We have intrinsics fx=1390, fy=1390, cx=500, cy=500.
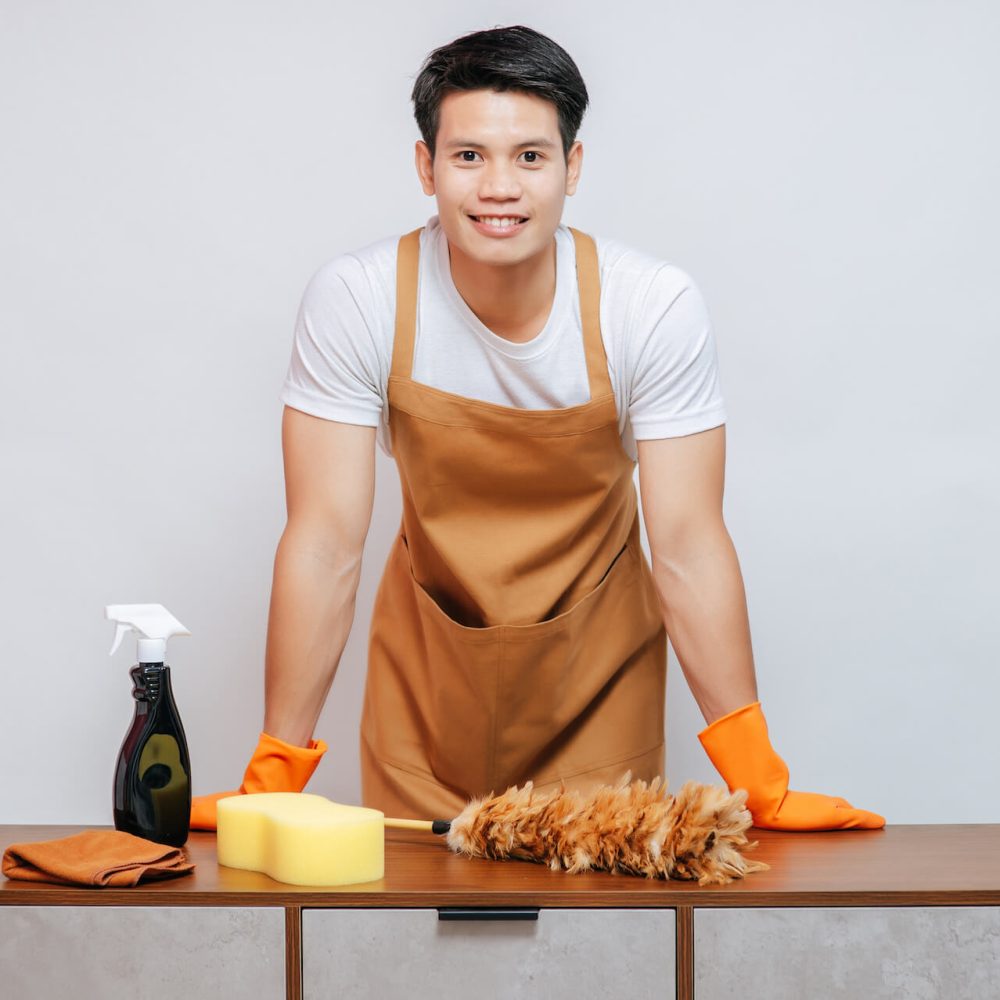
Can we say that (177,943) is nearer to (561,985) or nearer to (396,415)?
(561,985)

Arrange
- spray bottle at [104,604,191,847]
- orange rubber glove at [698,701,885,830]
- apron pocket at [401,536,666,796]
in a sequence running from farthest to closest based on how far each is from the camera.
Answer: apron pocket at [401,536,666,796] < orange rubber glove at [698,701,885,830] < spray bottle at [104,604,191,847]

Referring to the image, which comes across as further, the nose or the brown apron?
the brown apron

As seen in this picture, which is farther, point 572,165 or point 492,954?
point 572,165

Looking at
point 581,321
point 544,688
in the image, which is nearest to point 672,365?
point 581,321

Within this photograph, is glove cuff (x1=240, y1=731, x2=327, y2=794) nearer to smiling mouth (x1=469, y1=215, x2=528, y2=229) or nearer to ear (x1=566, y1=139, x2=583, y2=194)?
smiling mouth (x1=469, y1=215, x2=528, y2=229)

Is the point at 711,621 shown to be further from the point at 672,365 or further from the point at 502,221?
the point at 502,221

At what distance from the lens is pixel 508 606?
1.85 metres

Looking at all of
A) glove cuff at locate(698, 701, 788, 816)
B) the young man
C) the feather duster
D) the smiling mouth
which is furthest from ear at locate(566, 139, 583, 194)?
the feather duster

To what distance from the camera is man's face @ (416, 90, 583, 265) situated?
1.66m

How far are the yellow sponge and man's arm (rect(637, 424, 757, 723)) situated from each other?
0.56 m

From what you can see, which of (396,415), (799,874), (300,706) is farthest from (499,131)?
(799,874)

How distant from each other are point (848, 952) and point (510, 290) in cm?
91

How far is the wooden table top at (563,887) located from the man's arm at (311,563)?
Answer: 344 mm

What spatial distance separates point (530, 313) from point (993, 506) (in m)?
1.26
